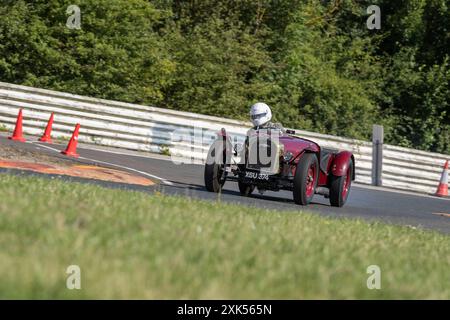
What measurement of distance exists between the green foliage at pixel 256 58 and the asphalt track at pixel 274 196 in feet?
16.6

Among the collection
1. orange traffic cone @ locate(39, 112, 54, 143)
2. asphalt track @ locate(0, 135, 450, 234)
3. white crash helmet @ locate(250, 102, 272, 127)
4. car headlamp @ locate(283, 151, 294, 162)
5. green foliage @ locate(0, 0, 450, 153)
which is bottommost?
asphalt track @ locate(0, 135, 450, 234)

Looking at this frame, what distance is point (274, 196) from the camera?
17109mm

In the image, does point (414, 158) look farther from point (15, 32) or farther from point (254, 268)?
point (254, 268)

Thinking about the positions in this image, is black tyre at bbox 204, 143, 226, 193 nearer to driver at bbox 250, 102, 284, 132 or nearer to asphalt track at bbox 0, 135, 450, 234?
asphalt track at bbox 0, 135, 450, 234

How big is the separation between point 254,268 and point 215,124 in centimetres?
1781

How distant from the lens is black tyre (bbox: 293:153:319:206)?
14578 mm

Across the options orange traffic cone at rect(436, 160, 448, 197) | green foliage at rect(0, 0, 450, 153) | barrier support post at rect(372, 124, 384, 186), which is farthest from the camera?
green foliage at rect(0, 0, 450, 153)

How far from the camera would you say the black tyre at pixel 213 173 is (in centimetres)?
1503

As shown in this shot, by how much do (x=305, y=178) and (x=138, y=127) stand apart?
9163 millimetres

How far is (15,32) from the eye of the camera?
2552 centimetres

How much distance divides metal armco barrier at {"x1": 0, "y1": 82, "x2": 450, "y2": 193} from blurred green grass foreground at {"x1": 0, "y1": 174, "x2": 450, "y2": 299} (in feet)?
Answer: 42.5

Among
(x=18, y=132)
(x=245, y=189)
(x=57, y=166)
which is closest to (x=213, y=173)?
(x=245, y=189)

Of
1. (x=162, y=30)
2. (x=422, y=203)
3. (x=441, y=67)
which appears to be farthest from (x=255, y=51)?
(x=422, y=203)

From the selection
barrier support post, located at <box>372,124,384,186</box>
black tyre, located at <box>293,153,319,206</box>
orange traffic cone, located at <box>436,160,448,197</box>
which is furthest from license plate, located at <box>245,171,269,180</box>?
barrier support post, located at <box>372,124,384,186</box>
